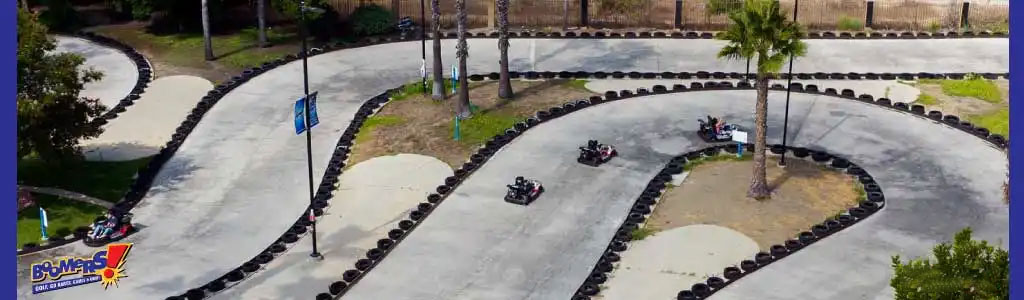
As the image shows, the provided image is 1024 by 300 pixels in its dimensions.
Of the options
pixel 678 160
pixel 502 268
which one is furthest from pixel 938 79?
pixel 502 268

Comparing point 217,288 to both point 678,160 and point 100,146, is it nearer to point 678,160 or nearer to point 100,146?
point 100,146

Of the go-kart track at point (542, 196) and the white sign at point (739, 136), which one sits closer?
the go-kart track at point (542, 196)

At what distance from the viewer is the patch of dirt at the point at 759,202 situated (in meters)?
40.1

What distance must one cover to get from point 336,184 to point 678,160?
1310 cm

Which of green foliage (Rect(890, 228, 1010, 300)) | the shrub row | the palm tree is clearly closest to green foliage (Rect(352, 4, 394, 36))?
the shrub row

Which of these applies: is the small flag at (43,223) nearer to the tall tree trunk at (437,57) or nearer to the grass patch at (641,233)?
the tall tree trunk at (437,57)

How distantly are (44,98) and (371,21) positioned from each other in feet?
92.9

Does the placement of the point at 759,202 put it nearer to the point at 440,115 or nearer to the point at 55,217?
the point at 440,115

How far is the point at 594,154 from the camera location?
45.6m

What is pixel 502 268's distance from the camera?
37.0 m

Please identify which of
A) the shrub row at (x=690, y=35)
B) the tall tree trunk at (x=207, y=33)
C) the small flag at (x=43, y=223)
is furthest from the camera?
the shrub row at (x=690, y=35)

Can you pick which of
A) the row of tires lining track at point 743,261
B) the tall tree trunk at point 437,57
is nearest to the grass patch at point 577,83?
the tall tree trunk at point 437,57

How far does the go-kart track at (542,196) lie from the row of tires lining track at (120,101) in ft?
1.82

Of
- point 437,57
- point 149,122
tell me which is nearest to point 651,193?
point 437,57
